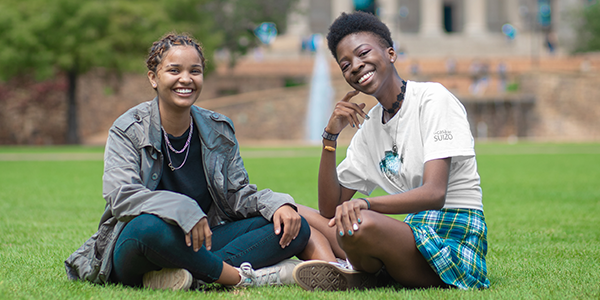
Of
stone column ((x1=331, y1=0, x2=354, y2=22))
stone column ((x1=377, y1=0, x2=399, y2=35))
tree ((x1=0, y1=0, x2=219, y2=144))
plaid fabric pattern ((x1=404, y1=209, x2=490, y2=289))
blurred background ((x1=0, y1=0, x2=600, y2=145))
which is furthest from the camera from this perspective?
stone column ((x1=331, y1=0, x2=354, y2=22))

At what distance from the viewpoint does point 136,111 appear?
3320 mm

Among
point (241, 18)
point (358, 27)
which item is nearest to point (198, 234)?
point (358, 27)

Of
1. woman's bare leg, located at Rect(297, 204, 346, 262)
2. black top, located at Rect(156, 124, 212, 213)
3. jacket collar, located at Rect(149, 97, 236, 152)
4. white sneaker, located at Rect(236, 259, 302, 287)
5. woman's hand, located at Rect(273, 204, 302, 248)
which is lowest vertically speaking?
white sneaker, located at Rect(236, 259, 302, 287)

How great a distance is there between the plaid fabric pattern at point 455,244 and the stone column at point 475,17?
52.0 metres

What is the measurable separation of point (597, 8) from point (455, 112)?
156ft

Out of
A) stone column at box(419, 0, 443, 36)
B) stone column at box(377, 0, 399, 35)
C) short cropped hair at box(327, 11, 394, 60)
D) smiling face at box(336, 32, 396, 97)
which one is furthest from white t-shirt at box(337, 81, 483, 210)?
stone column at box(419, 0, 443, 36)

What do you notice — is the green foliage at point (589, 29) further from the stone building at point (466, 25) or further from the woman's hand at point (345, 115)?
the woman's hand at point (345, 115)

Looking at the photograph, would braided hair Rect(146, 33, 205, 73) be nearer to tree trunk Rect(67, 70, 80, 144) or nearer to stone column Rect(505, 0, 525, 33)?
tree trunk Rect(67, 70, 80, 144)

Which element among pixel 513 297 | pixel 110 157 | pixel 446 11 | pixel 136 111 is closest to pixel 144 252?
pixel 110 157

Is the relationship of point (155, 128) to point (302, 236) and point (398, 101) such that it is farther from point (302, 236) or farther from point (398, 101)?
point (398, 101)

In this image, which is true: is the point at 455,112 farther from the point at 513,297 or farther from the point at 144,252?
the point at 144,252

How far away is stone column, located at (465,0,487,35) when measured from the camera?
5297 centimetres

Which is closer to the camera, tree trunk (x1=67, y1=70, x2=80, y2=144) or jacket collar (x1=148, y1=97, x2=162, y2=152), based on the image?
jacket collar (x1=148, y1=97, x2=162, y2=152)

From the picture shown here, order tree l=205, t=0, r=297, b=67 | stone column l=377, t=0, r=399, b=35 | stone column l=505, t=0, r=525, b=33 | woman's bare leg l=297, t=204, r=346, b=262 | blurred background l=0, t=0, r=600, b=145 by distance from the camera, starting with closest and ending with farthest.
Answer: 1. woman's bare leg l=297, t=204, r=346, b=262
2. blurred background l=0, t=0, r=600, b=145
3. tree l=205, t=0, r=297, b=67
4. stone column l=377, t=0, r=399, b=35
5. stone column l=505, t=0, r=525, b=33
